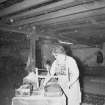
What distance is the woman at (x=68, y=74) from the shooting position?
→ 3.12m

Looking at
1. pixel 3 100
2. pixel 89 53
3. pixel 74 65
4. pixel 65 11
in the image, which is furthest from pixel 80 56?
pixel 65 11

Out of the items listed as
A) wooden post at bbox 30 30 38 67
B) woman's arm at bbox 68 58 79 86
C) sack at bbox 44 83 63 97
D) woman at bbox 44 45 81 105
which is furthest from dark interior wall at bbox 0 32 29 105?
sack at bbox 44 83 63 97


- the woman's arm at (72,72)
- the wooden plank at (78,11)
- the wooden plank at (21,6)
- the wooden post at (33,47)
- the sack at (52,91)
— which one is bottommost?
the sack at (52,91)

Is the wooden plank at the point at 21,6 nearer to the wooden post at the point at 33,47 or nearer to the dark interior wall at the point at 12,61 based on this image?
the wooden post at the point at 33,47

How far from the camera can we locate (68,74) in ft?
10.3

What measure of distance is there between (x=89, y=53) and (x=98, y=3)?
6490 millimetres

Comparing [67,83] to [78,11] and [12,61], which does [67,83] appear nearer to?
[78,11]

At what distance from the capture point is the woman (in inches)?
123

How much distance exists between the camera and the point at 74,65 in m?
3.14

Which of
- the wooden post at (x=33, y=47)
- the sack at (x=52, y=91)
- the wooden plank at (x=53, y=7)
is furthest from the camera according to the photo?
the wooden post at (x=33, y=47)

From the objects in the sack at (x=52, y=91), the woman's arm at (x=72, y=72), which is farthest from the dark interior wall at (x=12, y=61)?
the sack at (x=52, y=91)

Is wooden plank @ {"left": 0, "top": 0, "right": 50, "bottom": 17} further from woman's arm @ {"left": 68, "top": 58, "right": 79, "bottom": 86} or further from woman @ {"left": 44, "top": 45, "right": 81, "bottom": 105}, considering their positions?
woman's arm @ {"left": 68, "top": 58, "right": 79, "bottom": 86}

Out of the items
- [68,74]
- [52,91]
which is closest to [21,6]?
[52,91]

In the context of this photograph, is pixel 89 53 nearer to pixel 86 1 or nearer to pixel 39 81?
pixel 39 81
